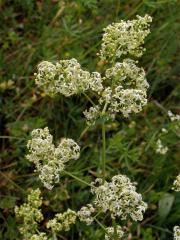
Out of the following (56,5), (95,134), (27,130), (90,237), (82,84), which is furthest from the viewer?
(56,5)

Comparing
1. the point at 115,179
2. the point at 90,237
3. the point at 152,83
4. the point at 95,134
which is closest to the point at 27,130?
the point at 95,134

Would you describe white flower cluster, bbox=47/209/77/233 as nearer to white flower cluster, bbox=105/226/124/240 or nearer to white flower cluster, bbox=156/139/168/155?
white flower cluster, bbox=105/226/124/240

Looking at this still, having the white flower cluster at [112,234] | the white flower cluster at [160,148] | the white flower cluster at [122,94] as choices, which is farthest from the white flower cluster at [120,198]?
the white flower cluster at [160,148]

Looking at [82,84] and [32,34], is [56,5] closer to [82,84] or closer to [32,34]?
[32,34]

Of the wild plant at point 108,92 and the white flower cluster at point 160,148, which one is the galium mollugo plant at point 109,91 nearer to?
the wild plant at point 108,92

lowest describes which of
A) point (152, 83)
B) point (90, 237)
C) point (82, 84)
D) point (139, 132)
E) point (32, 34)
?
point (90, 237)

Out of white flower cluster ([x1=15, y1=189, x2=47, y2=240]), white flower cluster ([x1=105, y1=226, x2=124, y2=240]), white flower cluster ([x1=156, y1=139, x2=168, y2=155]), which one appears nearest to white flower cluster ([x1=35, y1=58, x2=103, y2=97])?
white flower cluster ([x1=15, y1=189, x2=47, y2=240])

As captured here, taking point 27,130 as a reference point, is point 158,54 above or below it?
above

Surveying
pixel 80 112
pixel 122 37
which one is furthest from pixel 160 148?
pixel 122 37
